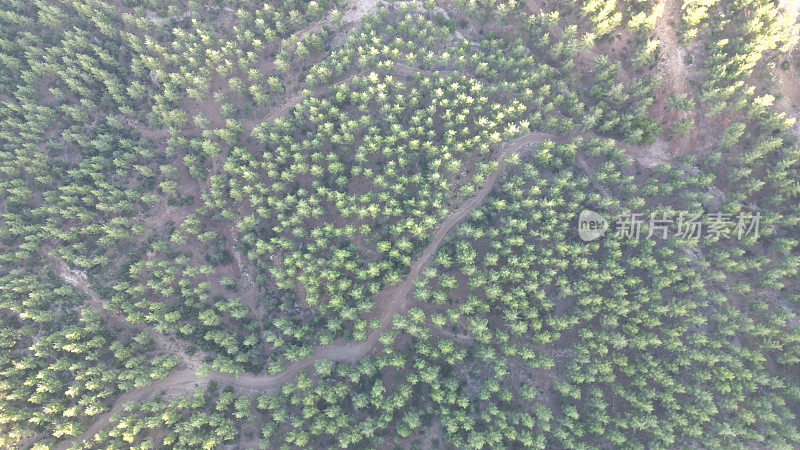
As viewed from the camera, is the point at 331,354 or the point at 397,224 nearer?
the point at 331,354

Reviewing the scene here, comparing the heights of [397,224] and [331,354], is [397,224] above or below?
above

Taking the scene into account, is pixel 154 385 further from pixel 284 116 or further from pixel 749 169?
pixel 749 169

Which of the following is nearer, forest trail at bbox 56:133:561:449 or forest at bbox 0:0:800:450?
forest at bbox 0:0:800:450

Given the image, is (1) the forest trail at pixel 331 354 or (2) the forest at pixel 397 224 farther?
(1) the forest trail at pixel 331 354
